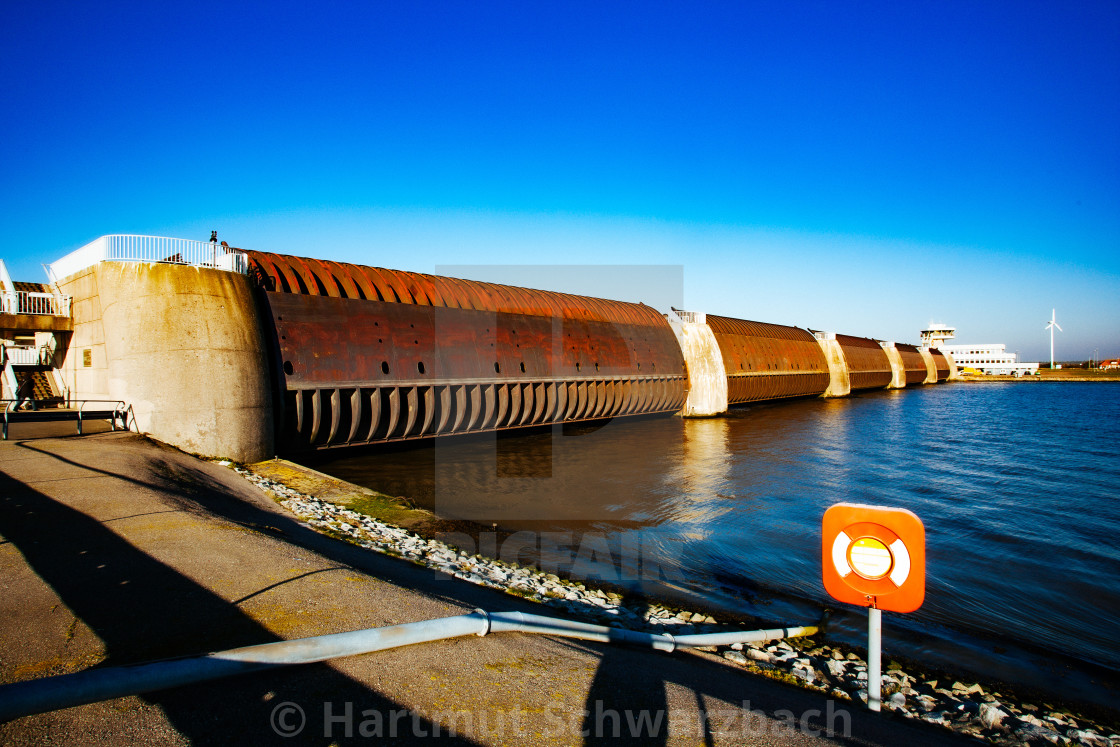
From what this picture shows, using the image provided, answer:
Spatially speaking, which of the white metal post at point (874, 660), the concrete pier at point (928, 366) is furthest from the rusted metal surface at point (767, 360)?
the concrete pier at point (928, 366)

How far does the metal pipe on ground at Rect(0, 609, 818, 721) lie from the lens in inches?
99.1

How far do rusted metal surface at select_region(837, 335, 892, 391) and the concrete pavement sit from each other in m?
62.2

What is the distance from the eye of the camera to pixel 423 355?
780 inches

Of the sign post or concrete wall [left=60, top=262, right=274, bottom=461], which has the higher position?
concrete wall [left=60, top=262, right=274, bottom=461]

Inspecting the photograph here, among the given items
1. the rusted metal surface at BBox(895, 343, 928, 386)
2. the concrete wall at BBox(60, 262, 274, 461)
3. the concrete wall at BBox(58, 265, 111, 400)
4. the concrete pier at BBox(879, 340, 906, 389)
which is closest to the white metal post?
the concrete wall at BBox(60, 262, 274, 461)

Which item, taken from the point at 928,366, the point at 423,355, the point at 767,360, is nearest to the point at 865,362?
the point at 767,360

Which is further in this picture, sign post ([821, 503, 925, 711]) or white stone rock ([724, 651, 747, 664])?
white stone rock ([724, 651, 747, 664])

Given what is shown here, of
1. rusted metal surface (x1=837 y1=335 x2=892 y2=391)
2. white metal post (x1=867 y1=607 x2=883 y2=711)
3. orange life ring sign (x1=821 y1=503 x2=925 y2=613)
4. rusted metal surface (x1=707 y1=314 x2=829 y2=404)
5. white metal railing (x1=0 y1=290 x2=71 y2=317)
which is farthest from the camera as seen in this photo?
rusted metal surface (x1=837 y1=335 x2=892 y2=391)

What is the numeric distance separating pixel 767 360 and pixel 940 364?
74.6 m

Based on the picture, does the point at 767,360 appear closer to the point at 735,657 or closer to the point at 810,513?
the point at 810,513

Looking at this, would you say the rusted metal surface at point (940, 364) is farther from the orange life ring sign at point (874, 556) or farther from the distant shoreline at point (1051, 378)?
the orange life ring sign at point (874, 556)

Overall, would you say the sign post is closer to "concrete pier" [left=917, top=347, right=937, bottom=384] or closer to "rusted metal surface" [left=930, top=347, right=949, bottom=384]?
"concrete pier" [left=917, top=347, right=937, bottom=384]

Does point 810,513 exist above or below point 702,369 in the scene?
below

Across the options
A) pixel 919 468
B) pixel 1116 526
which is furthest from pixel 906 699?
pixel 919 468
